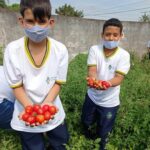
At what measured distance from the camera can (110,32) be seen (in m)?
3.46

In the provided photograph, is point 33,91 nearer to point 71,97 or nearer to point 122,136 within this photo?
point 122,136

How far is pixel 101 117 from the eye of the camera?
3650mm

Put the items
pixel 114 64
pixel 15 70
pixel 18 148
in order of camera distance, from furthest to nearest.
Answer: pixel 18 148 < pixel 114 64 < pixel 15 70

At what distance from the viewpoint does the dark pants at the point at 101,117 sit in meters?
3.61

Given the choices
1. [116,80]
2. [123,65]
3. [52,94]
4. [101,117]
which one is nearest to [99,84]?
[116,80]

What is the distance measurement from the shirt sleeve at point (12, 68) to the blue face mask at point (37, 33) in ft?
0.63

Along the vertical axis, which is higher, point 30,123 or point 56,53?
point 56,53

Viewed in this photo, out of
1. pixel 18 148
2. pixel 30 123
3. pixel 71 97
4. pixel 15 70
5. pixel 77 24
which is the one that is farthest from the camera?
pixel 77 24

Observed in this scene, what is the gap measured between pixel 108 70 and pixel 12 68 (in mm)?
1190

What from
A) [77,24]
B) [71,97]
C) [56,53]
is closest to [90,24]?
[77,24]

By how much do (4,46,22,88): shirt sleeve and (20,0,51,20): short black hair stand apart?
34cm

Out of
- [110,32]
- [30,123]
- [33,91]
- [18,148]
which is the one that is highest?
[110,32]

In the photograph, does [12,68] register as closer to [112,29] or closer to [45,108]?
[45,108]

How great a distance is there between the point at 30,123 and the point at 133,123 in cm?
192
